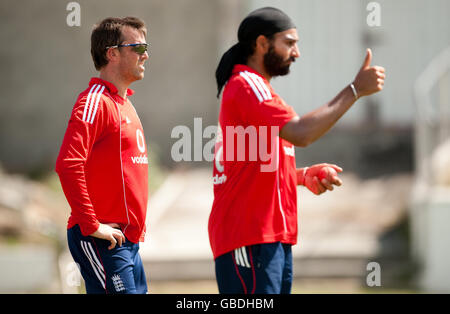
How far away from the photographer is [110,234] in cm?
356

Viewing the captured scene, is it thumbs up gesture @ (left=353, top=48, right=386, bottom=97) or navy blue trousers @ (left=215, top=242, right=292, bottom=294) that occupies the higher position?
thumbs up gesture @ (left=353, top=48, right=386, bottom=97)

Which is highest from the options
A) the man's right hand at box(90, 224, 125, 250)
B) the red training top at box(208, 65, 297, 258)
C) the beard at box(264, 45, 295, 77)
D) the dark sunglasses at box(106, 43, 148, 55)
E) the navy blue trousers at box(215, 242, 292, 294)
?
the dark sunglasses at box(106, 43, 148, 55)

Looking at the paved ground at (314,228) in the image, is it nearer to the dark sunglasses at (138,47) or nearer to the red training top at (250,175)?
the red training top at (250,175)

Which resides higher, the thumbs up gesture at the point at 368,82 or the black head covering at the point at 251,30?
the black head covering at the point at 251,30

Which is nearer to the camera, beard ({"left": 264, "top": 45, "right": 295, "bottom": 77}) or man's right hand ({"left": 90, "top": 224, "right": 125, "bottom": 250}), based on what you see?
man's right hand ({"left": 90, "top": 224, "right": 125, "bottom": 250})

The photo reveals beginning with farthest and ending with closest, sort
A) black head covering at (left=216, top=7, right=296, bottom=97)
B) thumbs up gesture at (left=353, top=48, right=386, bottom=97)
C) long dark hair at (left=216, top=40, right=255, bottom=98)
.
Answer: long dark hair at (left=216, top=40, right=255, bottom=98)
black head covering at (left=216, top=7, right=296, bottom=97)
thumbs up gesture at (left=353, top=48, right=386, bottom=97)

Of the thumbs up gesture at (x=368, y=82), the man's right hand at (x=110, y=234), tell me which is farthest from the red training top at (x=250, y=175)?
the man's right hand at (x=110, y=234)

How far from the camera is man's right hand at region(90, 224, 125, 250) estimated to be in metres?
3.53

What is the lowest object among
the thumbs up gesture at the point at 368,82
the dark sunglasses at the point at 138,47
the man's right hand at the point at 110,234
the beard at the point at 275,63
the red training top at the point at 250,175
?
the man's right hand at the point at 110,234

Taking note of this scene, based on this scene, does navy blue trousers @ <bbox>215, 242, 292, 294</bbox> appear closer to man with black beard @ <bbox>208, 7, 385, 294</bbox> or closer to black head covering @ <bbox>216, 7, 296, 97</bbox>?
man with black beard @ <bbox>208, 7, 385, 294</bbox>

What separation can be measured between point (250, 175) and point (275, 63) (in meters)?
0.63

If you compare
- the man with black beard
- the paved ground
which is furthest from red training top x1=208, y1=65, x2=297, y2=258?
the paved ground

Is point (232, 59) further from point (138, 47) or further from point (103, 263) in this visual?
point (103, 263)

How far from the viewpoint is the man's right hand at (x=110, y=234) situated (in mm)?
3529
